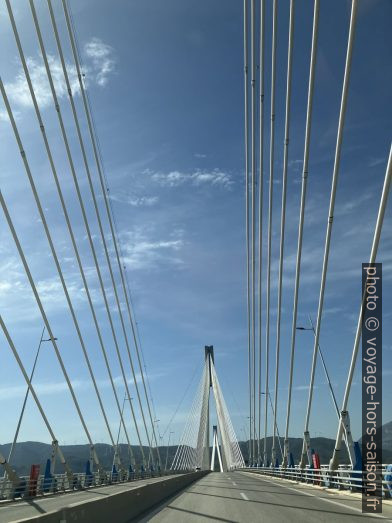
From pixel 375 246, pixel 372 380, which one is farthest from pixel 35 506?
pixel 375 246

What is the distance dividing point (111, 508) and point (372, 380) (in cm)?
848

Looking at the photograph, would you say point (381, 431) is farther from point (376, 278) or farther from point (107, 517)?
point (107, 517)

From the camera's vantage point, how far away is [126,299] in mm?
33594

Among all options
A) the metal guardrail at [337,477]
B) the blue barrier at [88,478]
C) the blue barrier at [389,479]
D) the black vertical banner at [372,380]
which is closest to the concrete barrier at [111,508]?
the black vertical banner at [372,380]

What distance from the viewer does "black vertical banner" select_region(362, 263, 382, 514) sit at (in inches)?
568

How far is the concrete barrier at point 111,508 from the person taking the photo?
6812 millimetres

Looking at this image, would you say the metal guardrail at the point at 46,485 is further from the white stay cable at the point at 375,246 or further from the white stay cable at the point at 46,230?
the white stay cable at the point at 375,246

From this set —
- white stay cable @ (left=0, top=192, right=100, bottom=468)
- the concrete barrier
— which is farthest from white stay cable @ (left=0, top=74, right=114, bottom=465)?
the concrete barrier

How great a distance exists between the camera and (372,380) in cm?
1467

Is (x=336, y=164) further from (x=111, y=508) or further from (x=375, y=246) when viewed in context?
(x=111, y=508)

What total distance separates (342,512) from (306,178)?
11.7 meters

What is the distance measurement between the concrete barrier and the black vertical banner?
19.7ft

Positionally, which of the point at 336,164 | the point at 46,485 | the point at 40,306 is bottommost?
the point at 46,485

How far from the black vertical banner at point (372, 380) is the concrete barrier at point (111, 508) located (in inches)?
237
